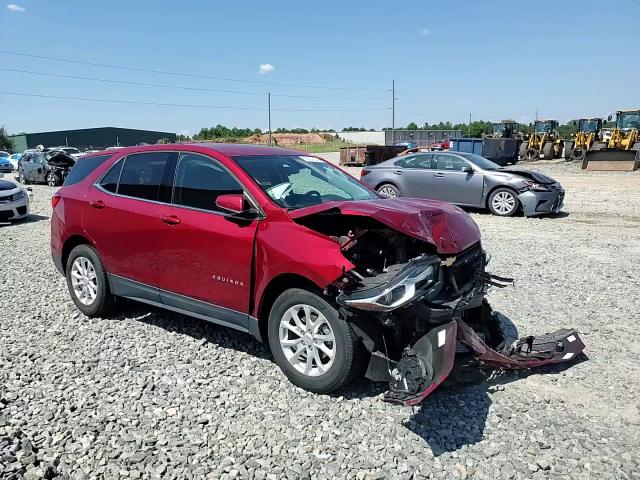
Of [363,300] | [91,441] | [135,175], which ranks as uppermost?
[135,175]

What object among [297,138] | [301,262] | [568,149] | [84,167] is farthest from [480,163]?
[297,138]

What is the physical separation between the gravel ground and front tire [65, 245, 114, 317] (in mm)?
144

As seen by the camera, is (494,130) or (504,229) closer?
(504,229)

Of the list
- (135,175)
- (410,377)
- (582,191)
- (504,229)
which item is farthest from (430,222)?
(582,191)

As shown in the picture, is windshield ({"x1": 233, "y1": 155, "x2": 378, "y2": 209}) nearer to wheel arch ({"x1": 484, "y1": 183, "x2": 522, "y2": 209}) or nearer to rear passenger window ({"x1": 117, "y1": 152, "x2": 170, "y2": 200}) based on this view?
rear passenger window ({"x1": 117, "y1": 152, "x2": 170, "y2": 200})

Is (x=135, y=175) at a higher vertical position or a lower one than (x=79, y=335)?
higher

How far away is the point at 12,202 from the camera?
12.3m

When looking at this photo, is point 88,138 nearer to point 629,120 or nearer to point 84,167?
point 629,120

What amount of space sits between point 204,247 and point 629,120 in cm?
3136

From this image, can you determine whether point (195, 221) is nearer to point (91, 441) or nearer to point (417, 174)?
point (91, 441)

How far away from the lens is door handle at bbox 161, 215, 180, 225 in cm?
436

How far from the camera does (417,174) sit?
1314 centimetres

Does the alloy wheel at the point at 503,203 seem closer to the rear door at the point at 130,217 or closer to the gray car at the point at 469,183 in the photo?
the gray car at the point at 469,183

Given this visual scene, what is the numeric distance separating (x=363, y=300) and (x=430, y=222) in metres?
0.84
